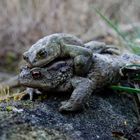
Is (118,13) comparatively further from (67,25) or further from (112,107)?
(112,107)

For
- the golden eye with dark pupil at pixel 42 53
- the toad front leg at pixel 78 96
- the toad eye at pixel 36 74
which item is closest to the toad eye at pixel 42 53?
the golden eye with dark pupil at pixel 42 53

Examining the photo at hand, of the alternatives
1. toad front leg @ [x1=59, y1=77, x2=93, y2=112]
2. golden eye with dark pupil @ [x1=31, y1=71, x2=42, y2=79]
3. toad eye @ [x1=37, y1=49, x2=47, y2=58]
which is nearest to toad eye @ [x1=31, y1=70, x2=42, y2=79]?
golden eye with dark pupil @ [x1=31, y1=71, x2=42, y2=79]

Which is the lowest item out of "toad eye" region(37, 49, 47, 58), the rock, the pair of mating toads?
the rock

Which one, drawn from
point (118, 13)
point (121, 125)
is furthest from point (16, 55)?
point (121, 125)

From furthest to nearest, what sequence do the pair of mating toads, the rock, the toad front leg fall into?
the pair of mating toads → the toad front leg → the rock

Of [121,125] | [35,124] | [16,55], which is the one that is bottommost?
[16,55]

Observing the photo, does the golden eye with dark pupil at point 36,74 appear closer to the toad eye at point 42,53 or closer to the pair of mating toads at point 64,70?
the pair of mating toads at point 64,70

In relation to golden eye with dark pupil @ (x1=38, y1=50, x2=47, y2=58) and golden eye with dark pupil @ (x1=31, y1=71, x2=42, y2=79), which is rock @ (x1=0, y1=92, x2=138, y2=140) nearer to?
golden eye with dark pupil @ (x1=31, y1=71, x2=42, y2=79)
